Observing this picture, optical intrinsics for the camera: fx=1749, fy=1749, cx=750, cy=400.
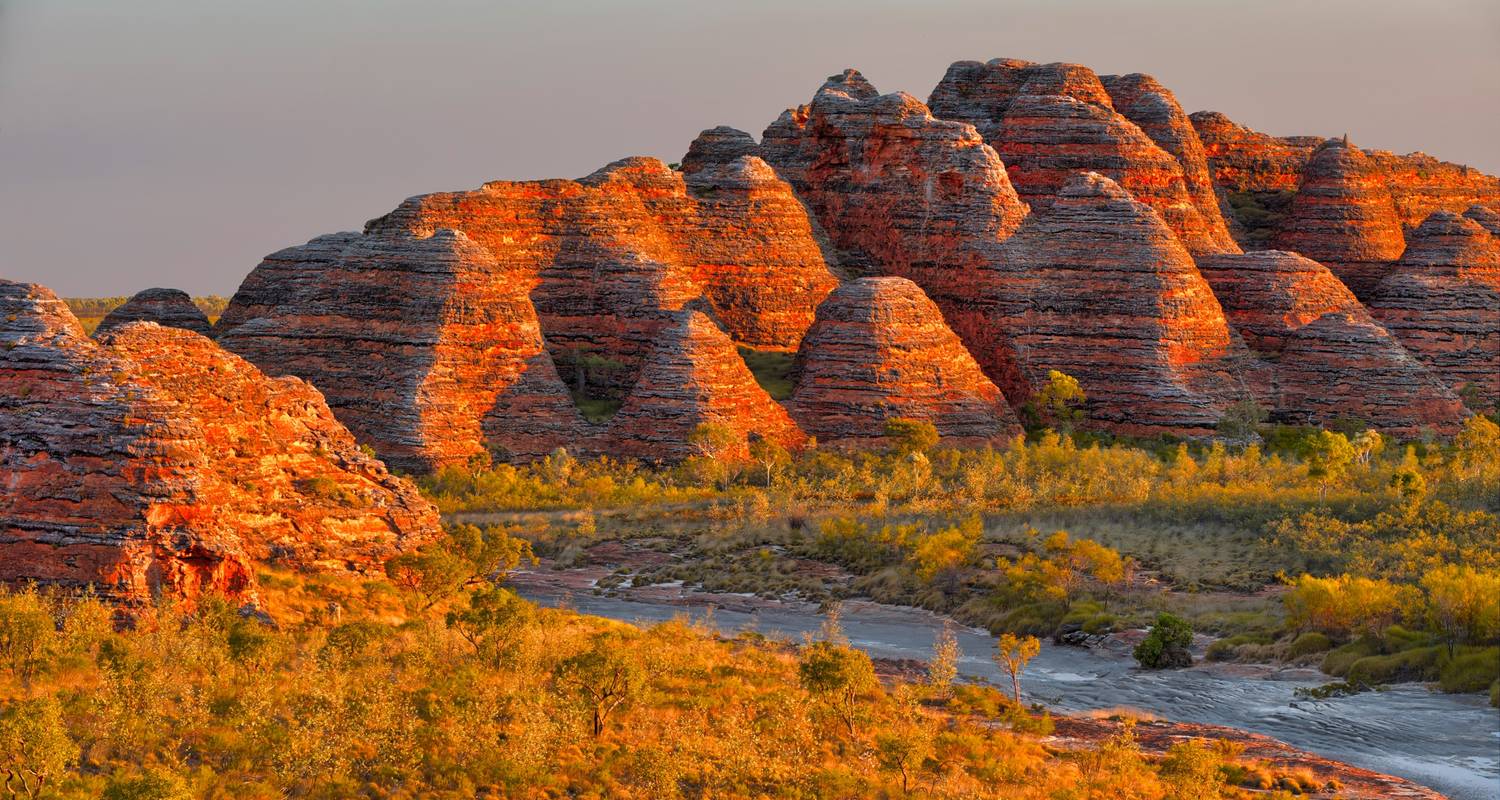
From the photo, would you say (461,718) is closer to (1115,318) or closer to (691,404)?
(691,404)

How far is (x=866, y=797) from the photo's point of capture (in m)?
31.1

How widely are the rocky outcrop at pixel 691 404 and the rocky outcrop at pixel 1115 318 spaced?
44.0 feet

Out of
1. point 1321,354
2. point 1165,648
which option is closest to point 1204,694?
point 1165,648

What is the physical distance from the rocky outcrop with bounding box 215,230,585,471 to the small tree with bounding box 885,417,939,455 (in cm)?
1143

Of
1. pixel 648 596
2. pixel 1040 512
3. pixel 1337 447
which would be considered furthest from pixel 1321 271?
pixel 648 596

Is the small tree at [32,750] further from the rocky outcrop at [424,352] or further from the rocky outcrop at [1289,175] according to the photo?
the rocky outcrop at [1289,175]

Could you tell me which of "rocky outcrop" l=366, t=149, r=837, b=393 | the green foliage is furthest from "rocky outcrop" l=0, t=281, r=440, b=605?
"rocky outcrop" l=366, t=149, r=837, b=393

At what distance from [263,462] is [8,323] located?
6.24 m

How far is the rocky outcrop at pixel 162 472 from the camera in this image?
3425 cm

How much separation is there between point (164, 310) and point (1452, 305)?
56632mm

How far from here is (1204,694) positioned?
39.4 m

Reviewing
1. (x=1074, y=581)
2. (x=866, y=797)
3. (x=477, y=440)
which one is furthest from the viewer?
(x=477, y=440)

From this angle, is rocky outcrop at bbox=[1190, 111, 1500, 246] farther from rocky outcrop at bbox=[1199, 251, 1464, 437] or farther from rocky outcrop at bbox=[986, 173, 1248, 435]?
rocky outcrop at bbox=[986, 173, 1248, 435]

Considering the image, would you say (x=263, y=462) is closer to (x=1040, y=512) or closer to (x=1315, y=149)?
(x=1040, y=512)
